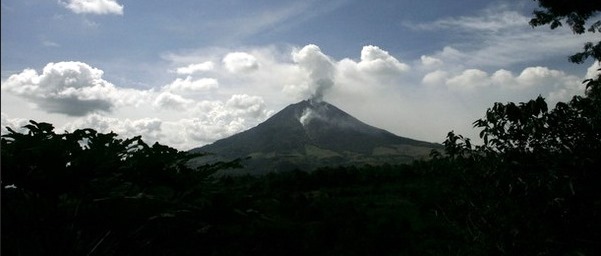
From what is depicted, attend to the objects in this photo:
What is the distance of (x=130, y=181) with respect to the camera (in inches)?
149

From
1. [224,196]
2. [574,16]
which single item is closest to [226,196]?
[224,196]

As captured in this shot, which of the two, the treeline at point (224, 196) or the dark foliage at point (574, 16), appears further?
the dark foliage at point (574, 16)

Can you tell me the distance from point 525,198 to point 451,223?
2.71 meters

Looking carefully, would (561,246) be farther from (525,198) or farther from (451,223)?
(451,223)

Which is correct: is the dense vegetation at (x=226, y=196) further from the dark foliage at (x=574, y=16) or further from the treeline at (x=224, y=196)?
the dark foliage at (x=574, y=16)

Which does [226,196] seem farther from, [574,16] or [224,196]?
[574,16]

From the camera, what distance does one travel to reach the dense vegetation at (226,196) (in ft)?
11.4

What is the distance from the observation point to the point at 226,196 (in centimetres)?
393

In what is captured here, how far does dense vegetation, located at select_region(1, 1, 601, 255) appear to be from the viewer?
11.4 ft

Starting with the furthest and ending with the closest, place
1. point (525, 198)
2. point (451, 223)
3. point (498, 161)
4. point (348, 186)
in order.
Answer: point (348, 186) < point (451, 223) < point (498, 161) < point (525, 198)

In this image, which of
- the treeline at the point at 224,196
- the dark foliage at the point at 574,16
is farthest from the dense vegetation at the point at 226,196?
the dark foliage at the point at 574,16

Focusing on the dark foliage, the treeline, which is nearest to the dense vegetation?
the treeline

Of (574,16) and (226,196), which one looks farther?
(574,16)

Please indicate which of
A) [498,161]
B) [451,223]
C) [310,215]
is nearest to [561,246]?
[498,161]
